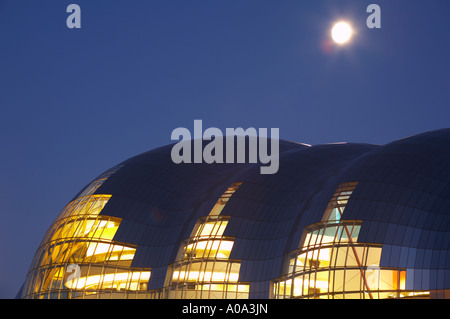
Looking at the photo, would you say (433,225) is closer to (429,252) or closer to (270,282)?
(429,252)

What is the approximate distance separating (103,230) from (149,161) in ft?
36.2

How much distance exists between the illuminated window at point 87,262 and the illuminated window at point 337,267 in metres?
15.4

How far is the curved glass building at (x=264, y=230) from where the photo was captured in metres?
36.4

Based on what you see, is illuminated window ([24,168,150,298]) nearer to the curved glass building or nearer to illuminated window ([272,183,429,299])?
the curved glass building

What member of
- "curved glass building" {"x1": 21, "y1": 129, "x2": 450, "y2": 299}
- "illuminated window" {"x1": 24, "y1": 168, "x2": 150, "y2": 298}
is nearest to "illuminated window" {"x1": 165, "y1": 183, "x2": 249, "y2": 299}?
"curved glass building" {"x1": 21, "y1": 129, "x2": 450, "y2": 299}

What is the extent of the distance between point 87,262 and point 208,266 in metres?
12.6

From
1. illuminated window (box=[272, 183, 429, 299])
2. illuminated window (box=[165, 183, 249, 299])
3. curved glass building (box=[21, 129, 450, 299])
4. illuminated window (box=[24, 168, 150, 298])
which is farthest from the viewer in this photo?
illuminated window (box=[24, 168, 150, 298])

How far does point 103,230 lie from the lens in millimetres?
53125

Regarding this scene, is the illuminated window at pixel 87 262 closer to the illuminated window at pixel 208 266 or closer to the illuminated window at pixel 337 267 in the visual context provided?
the illuminated window at pixel 208 266

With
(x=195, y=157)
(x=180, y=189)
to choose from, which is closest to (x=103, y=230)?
(x=180, y=189)

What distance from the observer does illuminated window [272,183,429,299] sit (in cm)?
3534

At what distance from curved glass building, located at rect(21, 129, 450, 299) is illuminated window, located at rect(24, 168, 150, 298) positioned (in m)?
0.11

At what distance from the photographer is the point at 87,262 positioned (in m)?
51.8

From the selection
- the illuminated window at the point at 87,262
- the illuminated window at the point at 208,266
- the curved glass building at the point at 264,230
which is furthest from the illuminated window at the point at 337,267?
the illuminated window at the point at 87,262
